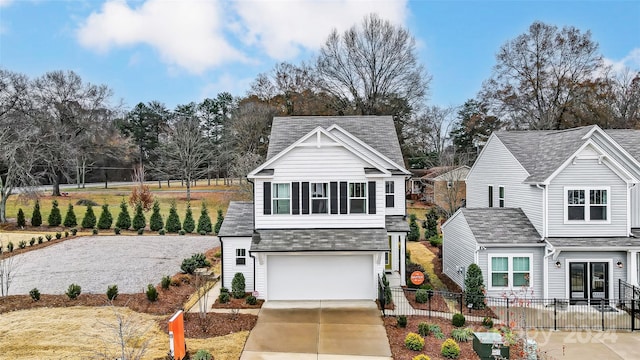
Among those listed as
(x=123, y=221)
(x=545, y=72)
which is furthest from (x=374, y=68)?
(x=123, y=221)

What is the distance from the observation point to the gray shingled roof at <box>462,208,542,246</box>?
1631 centimetres

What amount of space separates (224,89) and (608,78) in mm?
48516

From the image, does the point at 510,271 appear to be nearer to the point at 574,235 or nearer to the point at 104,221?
the point at 574,235

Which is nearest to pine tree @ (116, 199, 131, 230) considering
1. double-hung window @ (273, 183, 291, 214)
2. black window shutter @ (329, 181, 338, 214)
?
double-hung window @ (273, 183, 291, 214)

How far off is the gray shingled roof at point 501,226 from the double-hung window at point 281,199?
776cm

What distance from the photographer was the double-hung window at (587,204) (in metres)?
16.3

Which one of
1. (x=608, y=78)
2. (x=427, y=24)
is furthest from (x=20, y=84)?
(x=608, y=78)

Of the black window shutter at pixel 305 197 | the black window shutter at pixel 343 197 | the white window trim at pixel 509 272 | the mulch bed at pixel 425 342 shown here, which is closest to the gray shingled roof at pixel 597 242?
the white window trim at pixel 509 272

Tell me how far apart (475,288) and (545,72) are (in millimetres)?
32123

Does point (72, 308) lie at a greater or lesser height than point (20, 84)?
lesser

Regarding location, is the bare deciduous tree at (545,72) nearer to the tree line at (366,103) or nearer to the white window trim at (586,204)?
the tree line at (366,103)

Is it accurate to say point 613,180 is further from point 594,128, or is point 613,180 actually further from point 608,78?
point 608,78

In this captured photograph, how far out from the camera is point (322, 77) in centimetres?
4341

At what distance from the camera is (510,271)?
53.6ft
